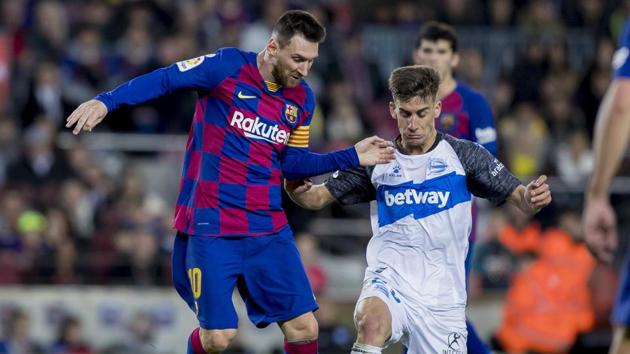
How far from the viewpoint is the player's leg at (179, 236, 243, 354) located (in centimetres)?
752

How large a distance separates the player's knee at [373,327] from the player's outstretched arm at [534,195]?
0.98 metres

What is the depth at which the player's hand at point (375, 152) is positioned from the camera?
7172 mm

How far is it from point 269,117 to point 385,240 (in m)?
0.98

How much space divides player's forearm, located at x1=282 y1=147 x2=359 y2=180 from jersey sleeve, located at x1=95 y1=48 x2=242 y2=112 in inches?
23.8

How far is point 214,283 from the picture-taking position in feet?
24.7

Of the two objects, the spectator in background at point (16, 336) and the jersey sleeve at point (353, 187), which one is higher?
the jersey sleeve at point (353, 187)

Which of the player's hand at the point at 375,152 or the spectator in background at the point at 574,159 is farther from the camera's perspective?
the spectator in background at the point at 574,159

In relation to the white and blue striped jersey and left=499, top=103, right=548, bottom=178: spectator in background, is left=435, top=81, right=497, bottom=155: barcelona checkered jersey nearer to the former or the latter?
the white and blue striped jersey


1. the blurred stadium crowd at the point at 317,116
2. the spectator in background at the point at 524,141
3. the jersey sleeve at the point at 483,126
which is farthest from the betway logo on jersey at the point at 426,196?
the spectator in background at the point at 524,141

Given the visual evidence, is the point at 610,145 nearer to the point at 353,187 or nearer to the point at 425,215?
the point at 425,215

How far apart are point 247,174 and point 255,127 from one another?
10.8 inches

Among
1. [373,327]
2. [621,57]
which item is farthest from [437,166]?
[621,57]

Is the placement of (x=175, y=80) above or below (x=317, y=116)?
below

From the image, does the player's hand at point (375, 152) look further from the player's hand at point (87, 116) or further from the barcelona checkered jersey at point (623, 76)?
the barcelona checkered jersey at point (623, 76)
